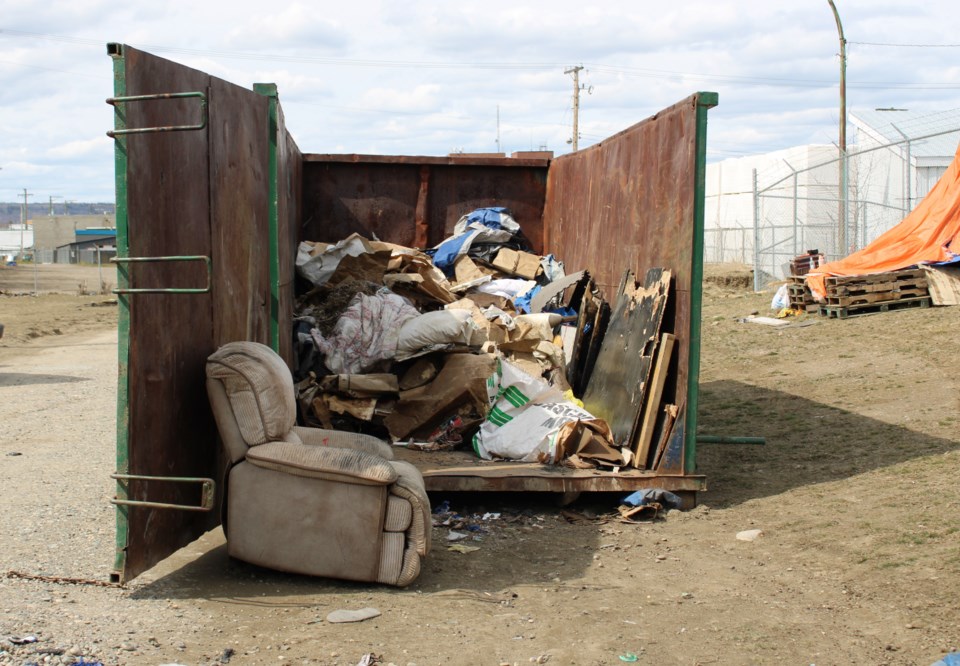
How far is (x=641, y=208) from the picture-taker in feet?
21.4

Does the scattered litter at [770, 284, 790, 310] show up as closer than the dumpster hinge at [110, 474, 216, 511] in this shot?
No

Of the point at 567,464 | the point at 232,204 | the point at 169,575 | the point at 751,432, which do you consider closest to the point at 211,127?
the point at 232,204

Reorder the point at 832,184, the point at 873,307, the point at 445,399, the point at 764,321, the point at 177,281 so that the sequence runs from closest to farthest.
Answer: the point at 177,281, the point at 445,399, the point at 873,307, the point at 764,321, the point at 832,184

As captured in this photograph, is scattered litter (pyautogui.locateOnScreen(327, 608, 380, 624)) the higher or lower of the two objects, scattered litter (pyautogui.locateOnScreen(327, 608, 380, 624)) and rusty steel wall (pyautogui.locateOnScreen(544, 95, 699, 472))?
the lower

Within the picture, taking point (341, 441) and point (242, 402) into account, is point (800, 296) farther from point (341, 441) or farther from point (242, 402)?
point (242, 402)

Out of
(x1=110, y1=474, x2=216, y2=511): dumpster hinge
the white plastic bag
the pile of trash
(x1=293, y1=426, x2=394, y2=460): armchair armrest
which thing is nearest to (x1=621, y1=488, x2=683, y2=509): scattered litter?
the pile of trash

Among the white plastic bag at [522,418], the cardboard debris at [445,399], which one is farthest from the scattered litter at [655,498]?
the cardboard debris at [445,399]

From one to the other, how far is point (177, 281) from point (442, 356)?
3040 millimetres

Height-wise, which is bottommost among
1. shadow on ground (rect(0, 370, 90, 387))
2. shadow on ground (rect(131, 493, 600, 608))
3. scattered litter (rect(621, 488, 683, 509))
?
shadow on ground (rect(131, 493, 600, 608))

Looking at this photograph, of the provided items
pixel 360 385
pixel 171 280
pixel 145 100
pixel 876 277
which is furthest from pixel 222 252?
pixel 876 277

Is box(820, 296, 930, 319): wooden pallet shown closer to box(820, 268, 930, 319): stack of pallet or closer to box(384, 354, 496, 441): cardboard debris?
box(820, 268, 930, 319): stack of pallet

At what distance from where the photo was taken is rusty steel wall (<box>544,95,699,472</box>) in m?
5.64

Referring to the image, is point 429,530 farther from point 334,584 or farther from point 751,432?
point 751,432

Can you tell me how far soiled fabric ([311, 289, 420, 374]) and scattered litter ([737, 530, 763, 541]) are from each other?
9.74 feet
